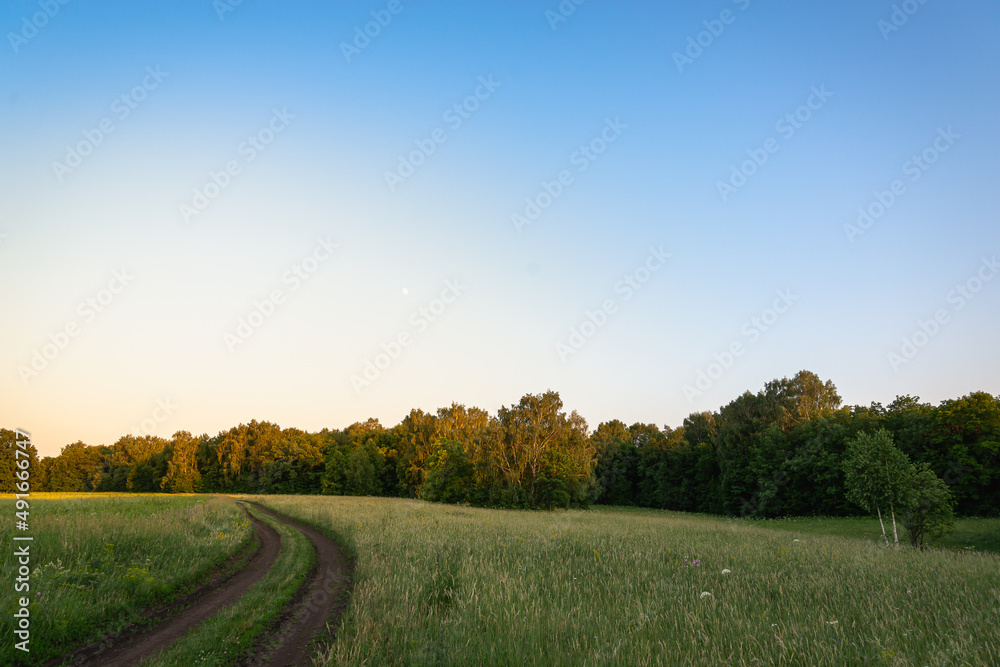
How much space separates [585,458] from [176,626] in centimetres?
4891

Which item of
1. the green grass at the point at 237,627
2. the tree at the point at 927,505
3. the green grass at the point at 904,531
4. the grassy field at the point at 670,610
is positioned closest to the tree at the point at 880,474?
the tree at the point at 927,505

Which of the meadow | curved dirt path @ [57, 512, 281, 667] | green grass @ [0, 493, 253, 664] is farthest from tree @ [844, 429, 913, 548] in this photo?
green grass @ [0, 493, 253, 664]

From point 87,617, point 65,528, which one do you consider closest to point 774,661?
point 87,617

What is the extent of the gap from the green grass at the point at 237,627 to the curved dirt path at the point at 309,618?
298mm

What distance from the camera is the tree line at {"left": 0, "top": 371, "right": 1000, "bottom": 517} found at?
44.7m

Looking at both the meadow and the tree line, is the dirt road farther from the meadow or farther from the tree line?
the tree line

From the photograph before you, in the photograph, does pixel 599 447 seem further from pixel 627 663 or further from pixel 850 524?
pixel 627 663

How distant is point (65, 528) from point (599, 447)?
271 ft

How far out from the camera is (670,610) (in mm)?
6691

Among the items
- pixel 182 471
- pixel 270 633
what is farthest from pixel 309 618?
pixel 182 471

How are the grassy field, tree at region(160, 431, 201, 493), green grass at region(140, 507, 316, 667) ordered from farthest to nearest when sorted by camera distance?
tree at region(160, 431, 201, 493)
green grass at region(140, 507, 316, 667)
the grassy field

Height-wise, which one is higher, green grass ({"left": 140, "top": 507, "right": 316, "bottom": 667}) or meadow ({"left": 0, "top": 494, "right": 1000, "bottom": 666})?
meadow ({"left": 0, "top": 494, "right": 1000, "bottom": 666})

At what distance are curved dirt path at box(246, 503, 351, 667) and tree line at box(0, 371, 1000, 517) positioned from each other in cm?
2679

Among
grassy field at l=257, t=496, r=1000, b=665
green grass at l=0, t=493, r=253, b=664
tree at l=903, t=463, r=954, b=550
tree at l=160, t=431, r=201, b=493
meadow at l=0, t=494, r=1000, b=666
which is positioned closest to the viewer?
grassy field at l=257, t=496, r=1000, b=665
